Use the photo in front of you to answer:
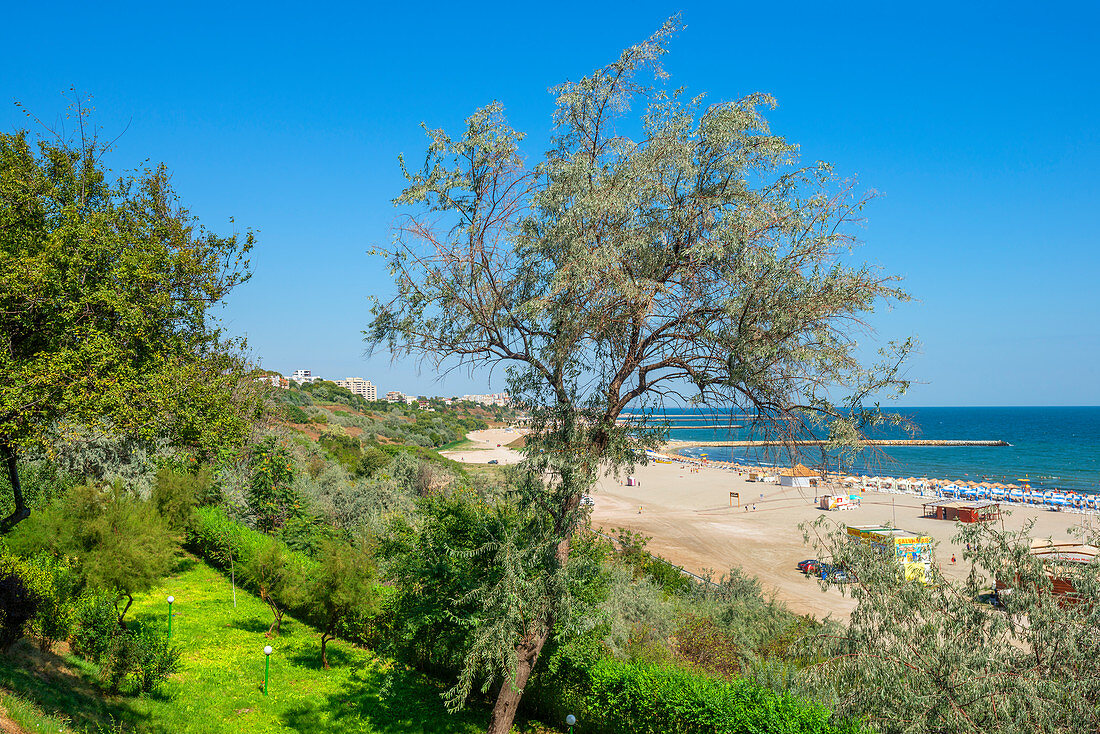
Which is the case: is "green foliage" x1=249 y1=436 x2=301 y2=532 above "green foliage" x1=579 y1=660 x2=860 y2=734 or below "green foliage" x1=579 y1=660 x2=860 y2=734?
above

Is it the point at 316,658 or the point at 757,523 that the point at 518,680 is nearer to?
the point at 316,658

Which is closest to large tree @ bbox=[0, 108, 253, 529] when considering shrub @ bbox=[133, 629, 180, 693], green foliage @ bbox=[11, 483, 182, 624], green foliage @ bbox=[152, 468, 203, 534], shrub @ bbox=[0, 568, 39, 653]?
shrub @ bbox=[0, 568, 39, 653]

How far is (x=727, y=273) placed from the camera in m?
6.99

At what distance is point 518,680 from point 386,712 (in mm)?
4555

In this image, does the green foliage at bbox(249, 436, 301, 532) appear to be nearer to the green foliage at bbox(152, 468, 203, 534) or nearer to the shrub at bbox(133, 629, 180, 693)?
the green foliage at bbox(152, 468, 203, 534)

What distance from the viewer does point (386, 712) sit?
11117 mm

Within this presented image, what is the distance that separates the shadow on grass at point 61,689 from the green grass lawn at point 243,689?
0.02m

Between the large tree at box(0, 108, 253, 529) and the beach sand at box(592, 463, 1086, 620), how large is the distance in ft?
56.4

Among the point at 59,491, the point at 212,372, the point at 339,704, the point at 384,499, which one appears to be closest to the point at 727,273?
the point at 212,372

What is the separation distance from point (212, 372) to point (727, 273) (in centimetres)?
866

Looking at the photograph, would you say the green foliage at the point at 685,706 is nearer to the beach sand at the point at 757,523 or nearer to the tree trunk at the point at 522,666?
the tree trunk at the point at 522,666

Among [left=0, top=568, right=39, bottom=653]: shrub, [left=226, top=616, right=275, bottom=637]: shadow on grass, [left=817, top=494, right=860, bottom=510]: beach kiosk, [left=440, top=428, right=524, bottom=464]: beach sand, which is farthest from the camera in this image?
[left=440, top=428, right=524, bottom=464]: beach sand

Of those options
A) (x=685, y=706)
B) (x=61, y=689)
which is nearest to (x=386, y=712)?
(x=61, y=689)

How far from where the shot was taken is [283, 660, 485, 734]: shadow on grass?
1039 centimetres
